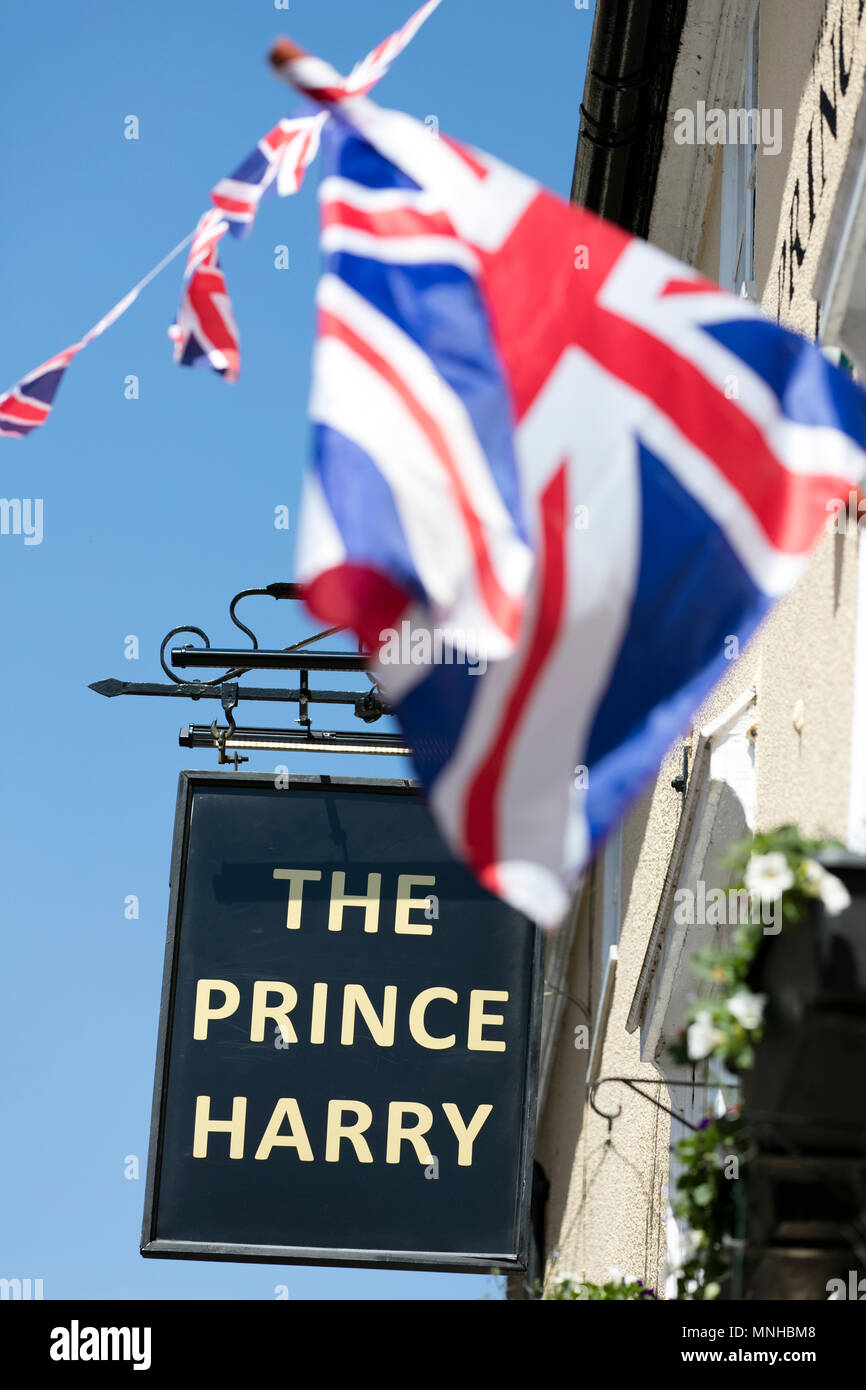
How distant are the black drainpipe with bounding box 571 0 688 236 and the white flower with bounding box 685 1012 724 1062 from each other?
5.39 metres

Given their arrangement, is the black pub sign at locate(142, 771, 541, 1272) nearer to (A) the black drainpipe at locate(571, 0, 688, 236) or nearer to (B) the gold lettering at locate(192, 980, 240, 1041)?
(B) the gold lettering at locate(192, 980, 240, 1041)

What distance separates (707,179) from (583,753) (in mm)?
5410

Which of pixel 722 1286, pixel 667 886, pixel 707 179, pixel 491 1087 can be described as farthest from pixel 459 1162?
pixel 707 179

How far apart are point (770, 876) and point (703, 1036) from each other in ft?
0.95

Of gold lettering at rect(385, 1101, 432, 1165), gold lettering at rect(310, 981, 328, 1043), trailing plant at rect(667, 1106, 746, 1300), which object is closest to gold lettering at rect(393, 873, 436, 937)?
gold lettering at rect(310, 981, 328, 1043)

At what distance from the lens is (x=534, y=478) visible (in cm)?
308

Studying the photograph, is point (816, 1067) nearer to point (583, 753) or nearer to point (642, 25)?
point (583, 753)

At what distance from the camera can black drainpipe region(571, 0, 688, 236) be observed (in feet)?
24.3

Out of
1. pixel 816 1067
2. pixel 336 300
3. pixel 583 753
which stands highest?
pixel 336 300

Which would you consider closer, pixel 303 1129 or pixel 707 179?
pixel 303 1129

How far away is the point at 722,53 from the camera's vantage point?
23.5ft
